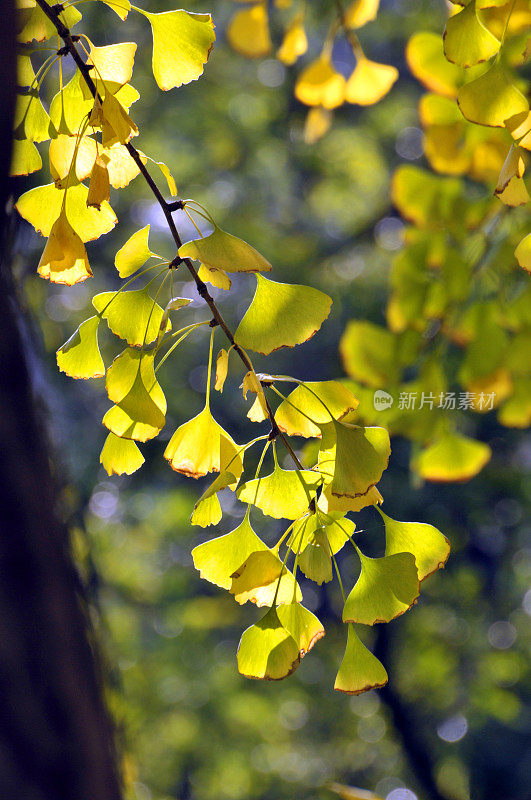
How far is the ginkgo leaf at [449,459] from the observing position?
725 millimetres

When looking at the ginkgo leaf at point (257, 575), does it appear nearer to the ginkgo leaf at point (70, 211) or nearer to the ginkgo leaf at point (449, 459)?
the ginkgo leaf at point (70, 211)

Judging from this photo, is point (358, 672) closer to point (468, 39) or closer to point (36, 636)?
point (36, 636)

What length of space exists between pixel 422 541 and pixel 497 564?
269cm

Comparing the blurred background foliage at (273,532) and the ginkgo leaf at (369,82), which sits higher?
the ginkgo leaf at (369,82)

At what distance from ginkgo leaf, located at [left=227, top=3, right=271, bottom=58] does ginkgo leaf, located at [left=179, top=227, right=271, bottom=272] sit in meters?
0.44

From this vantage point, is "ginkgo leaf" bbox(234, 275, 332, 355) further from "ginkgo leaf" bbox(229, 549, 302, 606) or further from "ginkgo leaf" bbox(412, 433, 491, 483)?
"ginkgo leaf" bbox(412, 433, 491, 483)

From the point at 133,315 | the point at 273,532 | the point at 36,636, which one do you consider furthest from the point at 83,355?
the point at 273,532

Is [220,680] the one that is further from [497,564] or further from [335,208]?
[335,208]

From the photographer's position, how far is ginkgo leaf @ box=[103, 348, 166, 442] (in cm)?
28

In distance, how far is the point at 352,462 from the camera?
27 centimetres

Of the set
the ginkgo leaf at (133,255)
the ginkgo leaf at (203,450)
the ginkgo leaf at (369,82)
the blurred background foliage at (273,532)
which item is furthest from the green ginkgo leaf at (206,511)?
the blurred background foliage at (273,532)

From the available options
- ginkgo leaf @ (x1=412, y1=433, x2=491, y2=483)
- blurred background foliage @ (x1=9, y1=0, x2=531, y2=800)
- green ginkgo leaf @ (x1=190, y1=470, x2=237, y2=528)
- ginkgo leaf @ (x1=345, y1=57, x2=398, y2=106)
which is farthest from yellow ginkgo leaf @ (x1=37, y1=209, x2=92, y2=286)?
blurred background foliage @ (x1=9, y1=0, x2=531, y2=800)

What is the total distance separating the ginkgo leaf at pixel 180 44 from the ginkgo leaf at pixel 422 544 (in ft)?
0.81

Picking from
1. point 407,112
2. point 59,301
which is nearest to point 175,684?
point 59,301
